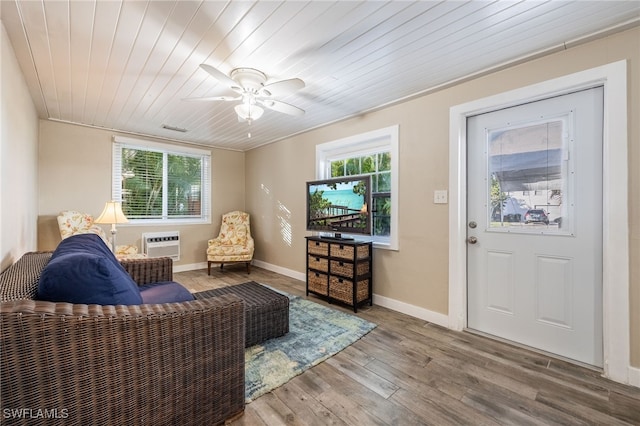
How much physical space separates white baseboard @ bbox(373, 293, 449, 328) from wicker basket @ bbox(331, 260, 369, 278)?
15.1 inches

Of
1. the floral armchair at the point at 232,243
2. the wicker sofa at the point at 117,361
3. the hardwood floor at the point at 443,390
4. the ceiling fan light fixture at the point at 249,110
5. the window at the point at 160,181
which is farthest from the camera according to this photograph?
the floral armchair at the point at 232,243

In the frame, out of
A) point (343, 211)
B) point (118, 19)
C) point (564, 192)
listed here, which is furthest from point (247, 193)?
point (564, 192)

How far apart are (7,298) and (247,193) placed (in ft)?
14.7

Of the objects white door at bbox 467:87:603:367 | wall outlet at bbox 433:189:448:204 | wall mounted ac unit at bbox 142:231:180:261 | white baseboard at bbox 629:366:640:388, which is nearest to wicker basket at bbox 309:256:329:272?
wall outlet at bbox 433:189:448:204

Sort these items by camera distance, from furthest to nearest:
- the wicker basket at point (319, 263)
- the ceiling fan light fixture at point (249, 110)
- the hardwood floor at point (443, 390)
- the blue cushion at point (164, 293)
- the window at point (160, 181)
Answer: the window at point (160, 181) → the wicker basket at point (319, 263) → the ceiling fan light fixture at point (249, 110) → the blue cushion at point (164, 293) → the hardwood floor at point (443, 390)

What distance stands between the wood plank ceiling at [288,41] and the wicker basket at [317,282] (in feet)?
6.78

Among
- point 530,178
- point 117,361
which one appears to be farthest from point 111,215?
point 530,178

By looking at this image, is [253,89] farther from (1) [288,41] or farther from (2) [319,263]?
(2) [319,263]

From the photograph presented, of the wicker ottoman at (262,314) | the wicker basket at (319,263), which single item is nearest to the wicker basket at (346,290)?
the wicker basket at (319,263)

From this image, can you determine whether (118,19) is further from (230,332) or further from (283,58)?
(230,332)

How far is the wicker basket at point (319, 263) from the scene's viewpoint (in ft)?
10.8

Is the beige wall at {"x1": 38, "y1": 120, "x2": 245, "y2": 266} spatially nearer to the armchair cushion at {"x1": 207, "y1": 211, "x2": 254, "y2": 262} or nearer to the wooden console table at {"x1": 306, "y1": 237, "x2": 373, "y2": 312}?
the armchair cushion at {"x1": 207, "y1": 211, "x2": 254, "y2": 262}

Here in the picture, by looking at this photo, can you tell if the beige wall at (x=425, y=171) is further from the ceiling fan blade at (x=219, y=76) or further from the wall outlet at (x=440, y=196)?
the ceiling fan blade at (x=219, y=76)

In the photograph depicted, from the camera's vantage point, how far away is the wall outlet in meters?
2.63
